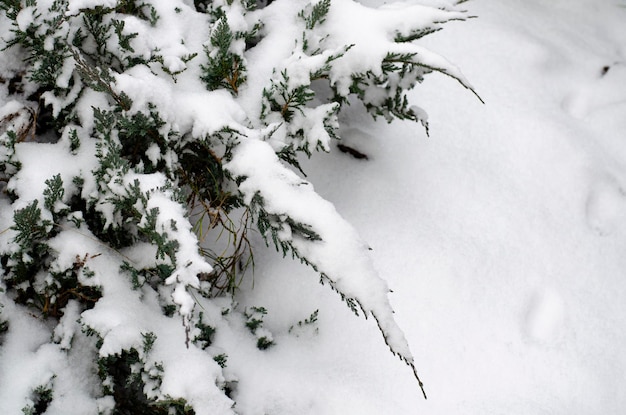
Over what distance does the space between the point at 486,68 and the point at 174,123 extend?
4.64 ft

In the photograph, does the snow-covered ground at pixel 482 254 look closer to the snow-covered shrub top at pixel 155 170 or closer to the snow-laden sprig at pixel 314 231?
the snow-covered shrub top at pixel 155 170

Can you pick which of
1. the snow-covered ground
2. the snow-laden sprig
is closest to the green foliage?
the snow-laden sprig

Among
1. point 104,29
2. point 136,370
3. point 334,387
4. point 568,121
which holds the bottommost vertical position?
point 334,387

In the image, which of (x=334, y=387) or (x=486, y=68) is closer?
(x=334, y=387)

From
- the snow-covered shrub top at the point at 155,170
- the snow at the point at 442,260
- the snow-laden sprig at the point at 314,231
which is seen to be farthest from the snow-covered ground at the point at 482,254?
the snow-laden sprig at the point at 314,231

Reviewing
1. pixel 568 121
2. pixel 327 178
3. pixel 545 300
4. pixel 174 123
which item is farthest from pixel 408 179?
pixel 174 123

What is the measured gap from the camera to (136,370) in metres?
1.33

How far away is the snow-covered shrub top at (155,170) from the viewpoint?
1269 millimetres

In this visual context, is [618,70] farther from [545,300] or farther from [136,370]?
[136,370]

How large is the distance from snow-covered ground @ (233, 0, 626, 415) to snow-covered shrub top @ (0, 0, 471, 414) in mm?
318

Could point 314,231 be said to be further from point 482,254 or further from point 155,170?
point 482,254

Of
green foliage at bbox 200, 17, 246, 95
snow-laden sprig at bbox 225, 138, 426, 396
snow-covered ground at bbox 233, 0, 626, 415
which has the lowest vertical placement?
snow-covered ground at bbox 233, 0, 626, 415

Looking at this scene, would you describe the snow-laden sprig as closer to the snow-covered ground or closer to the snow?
the snow

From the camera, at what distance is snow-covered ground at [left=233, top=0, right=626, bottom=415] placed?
1.58 m
